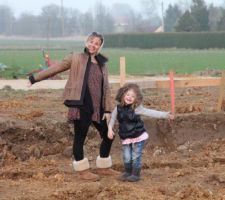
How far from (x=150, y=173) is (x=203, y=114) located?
2869 mm

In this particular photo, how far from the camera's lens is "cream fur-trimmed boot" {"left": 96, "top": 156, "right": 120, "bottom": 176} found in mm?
8016

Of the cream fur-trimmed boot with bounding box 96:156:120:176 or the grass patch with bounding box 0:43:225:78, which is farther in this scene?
the grass patch with bounding box 0:43:225:78

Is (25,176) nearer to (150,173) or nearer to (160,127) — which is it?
(150,173)

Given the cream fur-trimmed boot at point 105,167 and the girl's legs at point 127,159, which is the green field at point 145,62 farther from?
the girl's legs at point 127,159

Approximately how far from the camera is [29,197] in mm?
6863

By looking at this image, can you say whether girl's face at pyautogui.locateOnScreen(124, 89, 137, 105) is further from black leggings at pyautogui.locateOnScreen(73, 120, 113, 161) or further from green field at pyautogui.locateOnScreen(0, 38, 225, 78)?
green field at pyautogui.locateOnScreen(0, 38, 225, 78)

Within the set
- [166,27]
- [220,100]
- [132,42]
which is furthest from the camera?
[166,27]

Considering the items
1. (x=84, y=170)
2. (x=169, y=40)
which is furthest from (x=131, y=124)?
(x=169, y=40)

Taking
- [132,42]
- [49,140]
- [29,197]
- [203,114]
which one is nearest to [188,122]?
[203,114]

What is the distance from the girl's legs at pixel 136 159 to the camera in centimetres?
774

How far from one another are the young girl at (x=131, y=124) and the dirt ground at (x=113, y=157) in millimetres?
235

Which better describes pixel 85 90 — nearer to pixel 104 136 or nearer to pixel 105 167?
pixel 104 136

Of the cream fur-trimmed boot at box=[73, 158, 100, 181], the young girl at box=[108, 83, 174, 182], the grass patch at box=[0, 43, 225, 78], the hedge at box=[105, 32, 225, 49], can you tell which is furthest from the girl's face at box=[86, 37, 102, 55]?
the hedge at box=[105, 32, 225, 49]

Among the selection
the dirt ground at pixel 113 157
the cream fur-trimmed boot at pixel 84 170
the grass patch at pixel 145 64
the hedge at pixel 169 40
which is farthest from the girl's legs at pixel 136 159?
the hedge at pixel 169 40
